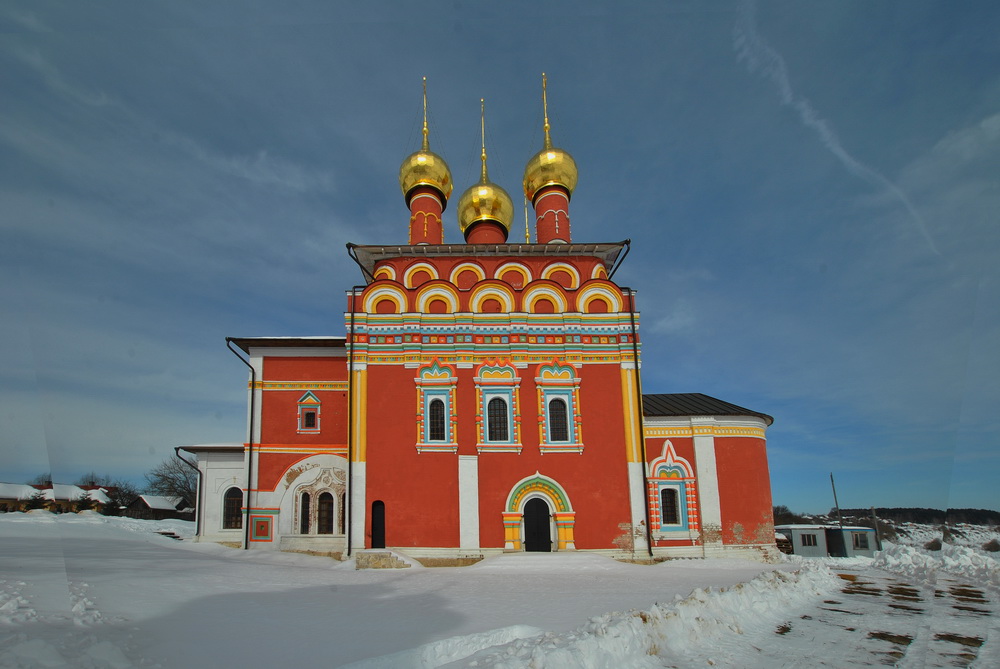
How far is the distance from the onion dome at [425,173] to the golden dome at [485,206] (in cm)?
72

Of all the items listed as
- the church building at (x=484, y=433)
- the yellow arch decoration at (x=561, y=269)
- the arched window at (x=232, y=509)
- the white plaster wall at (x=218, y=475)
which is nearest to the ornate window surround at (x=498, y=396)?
the church building at (x=484, y=433)

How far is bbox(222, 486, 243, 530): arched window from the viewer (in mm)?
17516

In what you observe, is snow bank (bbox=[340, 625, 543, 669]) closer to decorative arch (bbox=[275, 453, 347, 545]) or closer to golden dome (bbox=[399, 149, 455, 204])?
decorative arch (bbox=[275, 453, 347, 545])

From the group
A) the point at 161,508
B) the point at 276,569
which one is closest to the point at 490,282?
the point at 276,569

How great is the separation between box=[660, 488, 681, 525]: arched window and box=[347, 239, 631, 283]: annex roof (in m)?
6.61

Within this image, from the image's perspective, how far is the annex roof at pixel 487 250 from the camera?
17234mm

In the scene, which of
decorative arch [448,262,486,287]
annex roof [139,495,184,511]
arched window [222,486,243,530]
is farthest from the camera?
annex roof [139,495,184,511]

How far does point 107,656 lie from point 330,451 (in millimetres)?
12591

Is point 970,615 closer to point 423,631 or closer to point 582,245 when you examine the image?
point 423,631

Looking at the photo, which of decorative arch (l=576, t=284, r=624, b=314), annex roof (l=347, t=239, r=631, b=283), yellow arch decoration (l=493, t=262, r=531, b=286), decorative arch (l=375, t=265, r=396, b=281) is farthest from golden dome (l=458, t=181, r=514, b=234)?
decorative arch (l=576, t=284, r=624, b=314)

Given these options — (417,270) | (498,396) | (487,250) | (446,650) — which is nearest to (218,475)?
(417,270)

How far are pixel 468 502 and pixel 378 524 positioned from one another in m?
2.18

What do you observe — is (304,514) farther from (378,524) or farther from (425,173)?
(425,173)

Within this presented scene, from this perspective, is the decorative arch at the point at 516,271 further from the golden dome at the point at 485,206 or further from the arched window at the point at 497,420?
the arched window at the point at 497,420
